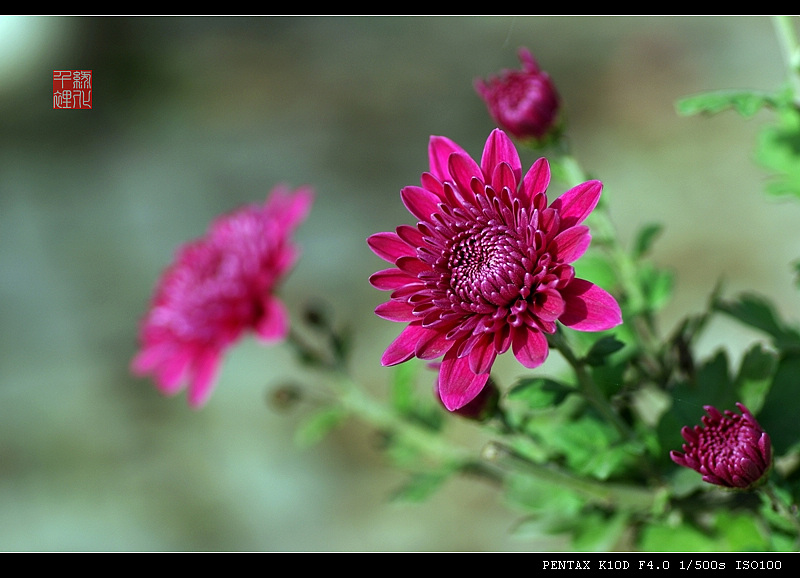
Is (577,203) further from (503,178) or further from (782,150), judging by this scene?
(782,150)

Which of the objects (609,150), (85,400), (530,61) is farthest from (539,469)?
(85,400)

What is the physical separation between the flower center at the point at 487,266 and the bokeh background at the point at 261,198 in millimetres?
1615

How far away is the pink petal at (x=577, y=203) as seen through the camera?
19.0 inches

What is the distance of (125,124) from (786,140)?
2492 millimetres

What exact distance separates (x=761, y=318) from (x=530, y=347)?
1.01 feet

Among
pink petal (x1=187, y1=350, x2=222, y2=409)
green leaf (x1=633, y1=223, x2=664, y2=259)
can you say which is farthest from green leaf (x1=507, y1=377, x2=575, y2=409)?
pink petal (x1=187, y1=350, x2=222, y2=409)

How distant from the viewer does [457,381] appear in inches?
19.7

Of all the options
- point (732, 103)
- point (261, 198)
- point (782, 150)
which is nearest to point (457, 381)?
point (732, 103)

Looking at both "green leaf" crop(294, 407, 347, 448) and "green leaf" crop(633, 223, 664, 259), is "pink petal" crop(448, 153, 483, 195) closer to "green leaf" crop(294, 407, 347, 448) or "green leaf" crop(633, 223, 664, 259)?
"green leaf" crop(633, 223, 664, 259)

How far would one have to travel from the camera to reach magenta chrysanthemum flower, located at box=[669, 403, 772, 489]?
19.4 inches

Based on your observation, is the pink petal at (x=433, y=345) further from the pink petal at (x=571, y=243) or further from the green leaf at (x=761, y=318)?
the green leaf at (x=761, y=318)

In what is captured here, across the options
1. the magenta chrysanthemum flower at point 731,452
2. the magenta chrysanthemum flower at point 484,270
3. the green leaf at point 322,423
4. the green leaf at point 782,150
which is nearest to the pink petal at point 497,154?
the magenta chrysanthemum flower at point 484,270

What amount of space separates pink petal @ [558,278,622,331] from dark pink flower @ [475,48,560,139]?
24cm
